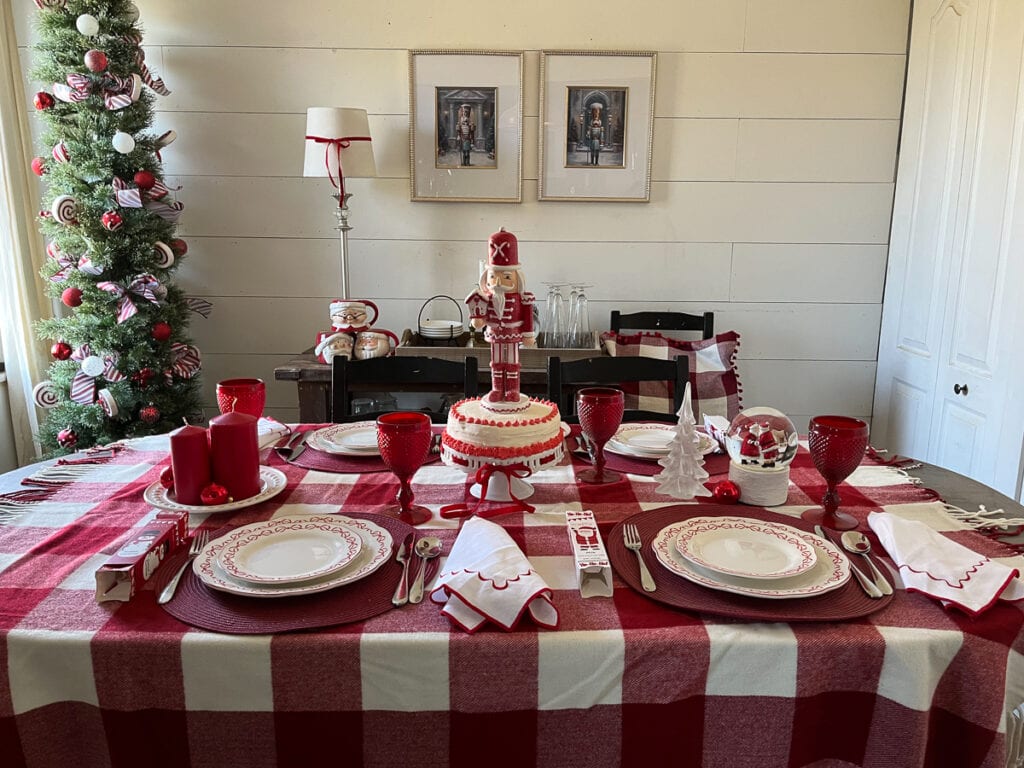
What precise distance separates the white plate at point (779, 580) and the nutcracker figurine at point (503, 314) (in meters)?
0.36

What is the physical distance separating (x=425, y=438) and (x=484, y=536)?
0.20 meters

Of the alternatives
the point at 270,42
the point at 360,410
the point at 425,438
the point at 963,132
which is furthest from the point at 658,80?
the point at 425,438

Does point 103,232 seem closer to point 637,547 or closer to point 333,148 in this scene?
point 333,148

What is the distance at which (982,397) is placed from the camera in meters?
2.12

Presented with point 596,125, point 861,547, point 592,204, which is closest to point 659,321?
point 592,204

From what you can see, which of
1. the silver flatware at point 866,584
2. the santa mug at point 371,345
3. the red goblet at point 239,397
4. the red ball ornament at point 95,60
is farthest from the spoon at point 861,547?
the red ball ornament at point 95,60

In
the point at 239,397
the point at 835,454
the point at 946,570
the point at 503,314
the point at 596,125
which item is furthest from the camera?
the point at 596,125

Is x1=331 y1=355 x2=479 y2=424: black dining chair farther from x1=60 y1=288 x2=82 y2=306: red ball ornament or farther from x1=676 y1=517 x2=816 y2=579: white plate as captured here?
x1=60 y1=288 x2=82 y2=306: red ball ornament

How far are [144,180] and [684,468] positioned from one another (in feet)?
6.54

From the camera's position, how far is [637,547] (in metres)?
0.98

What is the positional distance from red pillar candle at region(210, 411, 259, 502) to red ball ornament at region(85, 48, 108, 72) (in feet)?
5.54

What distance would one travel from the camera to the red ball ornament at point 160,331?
2410 millimetres

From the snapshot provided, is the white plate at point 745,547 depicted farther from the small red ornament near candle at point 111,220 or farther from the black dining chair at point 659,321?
the small red ornament near candle at point 111,220

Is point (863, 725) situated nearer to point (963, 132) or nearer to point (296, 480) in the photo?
point (296, 480)
